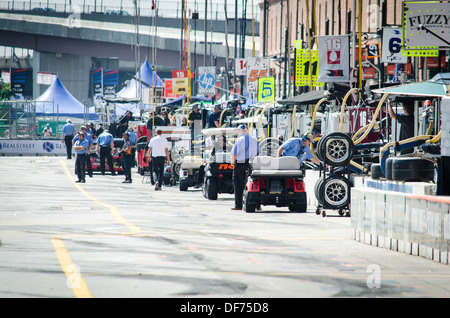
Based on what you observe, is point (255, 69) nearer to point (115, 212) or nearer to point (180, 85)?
point (180, 85)

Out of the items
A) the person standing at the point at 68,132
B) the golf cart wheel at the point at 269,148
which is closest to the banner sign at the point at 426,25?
the golf cart wheel at the point at 269,148

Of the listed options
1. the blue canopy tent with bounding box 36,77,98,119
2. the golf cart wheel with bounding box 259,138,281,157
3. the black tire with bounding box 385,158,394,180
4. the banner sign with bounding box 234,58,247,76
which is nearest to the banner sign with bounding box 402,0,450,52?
the black tire with bounding box 385,158,394,180

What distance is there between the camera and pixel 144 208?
20.6 meters

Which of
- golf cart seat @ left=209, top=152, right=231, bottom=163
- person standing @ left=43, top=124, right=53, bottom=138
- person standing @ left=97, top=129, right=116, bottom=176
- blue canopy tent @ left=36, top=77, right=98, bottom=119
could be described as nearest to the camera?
golf cart seat @ left=209, top=152, right=231, bottom=163

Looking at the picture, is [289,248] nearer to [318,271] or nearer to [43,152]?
[318,271]

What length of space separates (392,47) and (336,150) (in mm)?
8476

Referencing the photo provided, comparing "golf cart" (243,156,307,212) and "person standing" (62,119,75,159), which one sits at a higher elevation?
"person standing" (62,119,75,159)

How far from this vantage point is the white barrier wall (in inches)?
2249

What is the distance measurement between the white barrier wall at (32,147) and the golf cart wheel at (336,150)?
132 feet

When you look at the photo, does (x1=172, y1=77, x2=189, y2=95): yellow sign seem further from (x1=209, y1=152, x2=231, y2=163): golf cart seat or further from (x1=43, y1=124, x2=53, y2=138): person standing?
(x1=209, y1=152, x2=231, y2=163): golf cart seat

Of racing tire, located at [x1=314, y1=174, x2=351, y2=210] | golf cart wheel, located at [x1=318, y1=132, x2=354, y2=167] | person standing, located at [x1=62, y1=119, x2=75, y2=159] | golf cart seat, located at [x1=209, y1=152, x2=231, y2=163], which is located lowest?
racing tire, located at [x1=314, y1=174, x2=351, y2=210]

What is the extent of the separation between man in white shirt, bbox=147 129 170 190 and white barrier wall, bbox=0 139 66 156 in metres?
30.0
